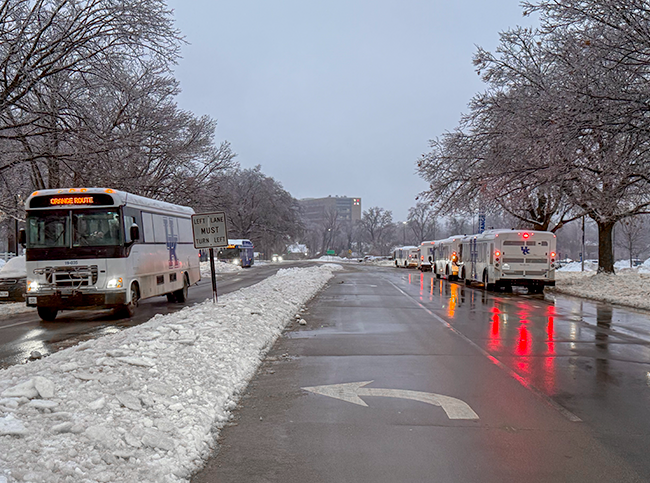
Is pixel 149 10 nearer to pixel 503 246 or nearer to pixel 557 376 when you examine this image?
pixel 557 376

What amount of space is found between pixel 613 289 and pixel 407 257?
157ft

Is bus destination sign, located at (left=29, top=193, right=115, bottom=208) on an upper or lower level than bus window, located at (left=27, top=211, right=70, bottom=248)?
upper

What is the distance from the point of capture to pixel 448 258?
1533 inches

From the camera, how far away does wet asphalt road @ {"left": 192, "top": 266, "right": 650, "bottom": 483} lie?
4.63m

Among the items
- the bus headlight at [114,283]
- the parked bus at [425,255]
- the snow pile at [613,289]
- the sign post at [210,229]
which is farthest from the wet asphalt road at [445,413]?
the parked bus at [425,255]

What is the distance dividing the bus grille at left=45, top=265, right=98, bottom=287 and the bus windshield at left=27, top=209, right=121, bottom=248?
2.04 feet

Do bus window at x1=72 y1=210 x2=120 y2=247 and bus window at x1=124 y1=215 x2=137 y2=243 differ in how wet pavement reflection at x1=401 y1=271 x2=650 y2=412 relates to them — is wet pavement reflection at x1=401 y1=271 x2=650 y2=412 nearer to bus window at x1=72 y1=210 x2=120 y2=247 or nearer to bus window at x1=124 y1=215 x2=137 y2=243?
bus window at x1=124 y1=215 x2=137 y2=243

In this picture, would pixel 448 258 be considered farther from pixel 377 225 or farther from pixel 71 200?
pixel 377 225

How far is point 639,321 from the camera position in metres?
14.6

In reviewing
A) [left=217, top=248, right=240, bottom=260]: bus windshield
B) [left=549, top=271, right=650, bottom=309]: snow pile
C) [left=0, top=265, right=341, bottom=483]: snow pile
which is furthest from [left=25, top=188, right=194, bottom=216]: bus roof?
[left=217, top=248, right=240, bottom=260]: bus windshield

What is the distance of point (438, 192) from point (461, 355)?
17.3m

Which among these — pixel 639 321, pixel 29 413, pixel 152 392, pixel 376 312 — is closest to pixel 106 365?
pixel 152 392

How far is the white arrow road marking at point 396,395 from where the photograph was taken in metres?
6.23

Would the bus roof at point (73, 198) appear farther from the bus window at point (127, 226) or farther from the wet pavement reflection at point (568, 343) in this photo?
the wet pavement reflection at point (568, 343)
